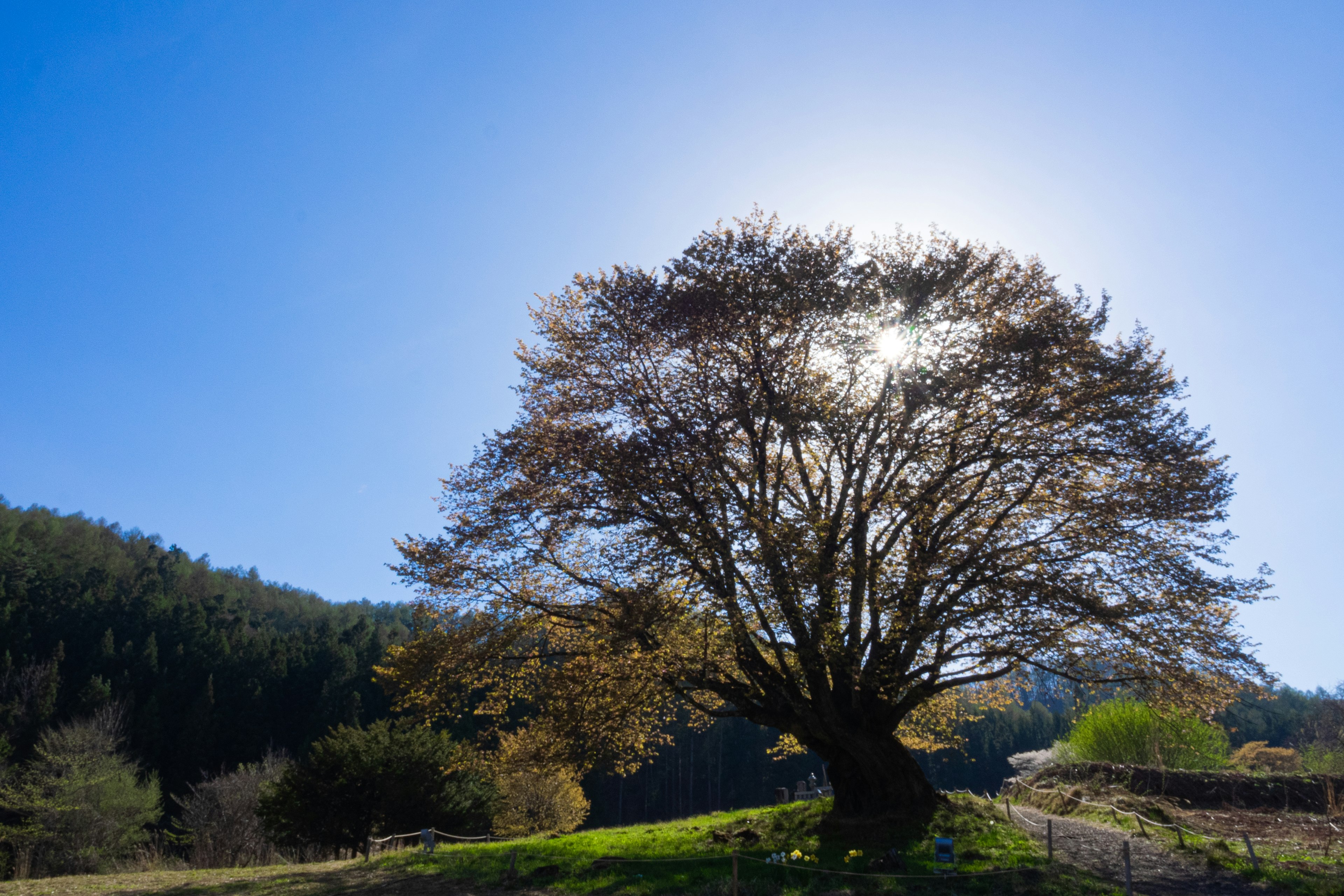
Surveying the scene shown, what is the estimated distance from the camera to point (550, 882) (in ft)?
36.8

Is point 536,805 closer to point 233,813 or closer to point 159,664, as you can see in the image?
point 233,813

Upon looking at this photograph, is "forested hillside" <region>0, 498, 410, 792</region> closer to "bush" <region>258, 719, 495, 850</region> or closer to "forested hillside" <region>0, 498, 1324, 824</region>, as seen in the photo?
"forested hillside" <region>0, 498, 1324, 824</region>

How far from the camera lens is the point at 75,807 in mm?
35188

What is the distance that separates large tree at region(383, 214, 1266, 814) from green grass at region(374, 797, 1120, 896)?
1.05 meters

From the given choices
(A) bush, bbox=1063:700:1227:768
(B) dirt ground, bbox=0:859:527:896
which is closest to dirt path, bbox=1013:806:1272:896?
(B) dirt ground, bbox=0:859:527:896

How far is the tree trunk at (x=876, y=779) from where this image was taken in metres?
13.7

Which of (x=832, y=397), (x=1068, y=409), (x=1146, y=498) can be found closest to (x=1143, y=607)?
(x=1146, y=498)

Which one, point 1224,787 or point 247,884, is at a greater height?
point 1224,787

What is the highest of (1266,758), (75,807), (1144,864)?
(1144,864)

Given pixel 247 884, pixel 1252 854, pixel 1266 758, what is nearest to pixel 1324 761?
pixel 1266 758

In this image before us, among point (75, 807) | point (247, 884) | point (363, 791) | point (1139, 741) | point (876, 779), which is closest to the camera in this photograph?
point (247, 884)

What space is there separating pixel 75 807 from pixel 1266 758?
5579 cm

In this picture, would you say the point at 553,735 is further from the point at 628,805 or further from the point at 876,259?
the point at 628,805

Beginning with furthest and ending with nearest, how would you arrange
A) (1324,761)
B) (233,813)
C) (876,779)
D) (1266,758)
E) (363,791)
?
1. (233,813)
2. (1266,758)
3. (1324,761)
4. (363,791)
5. (876,779)
